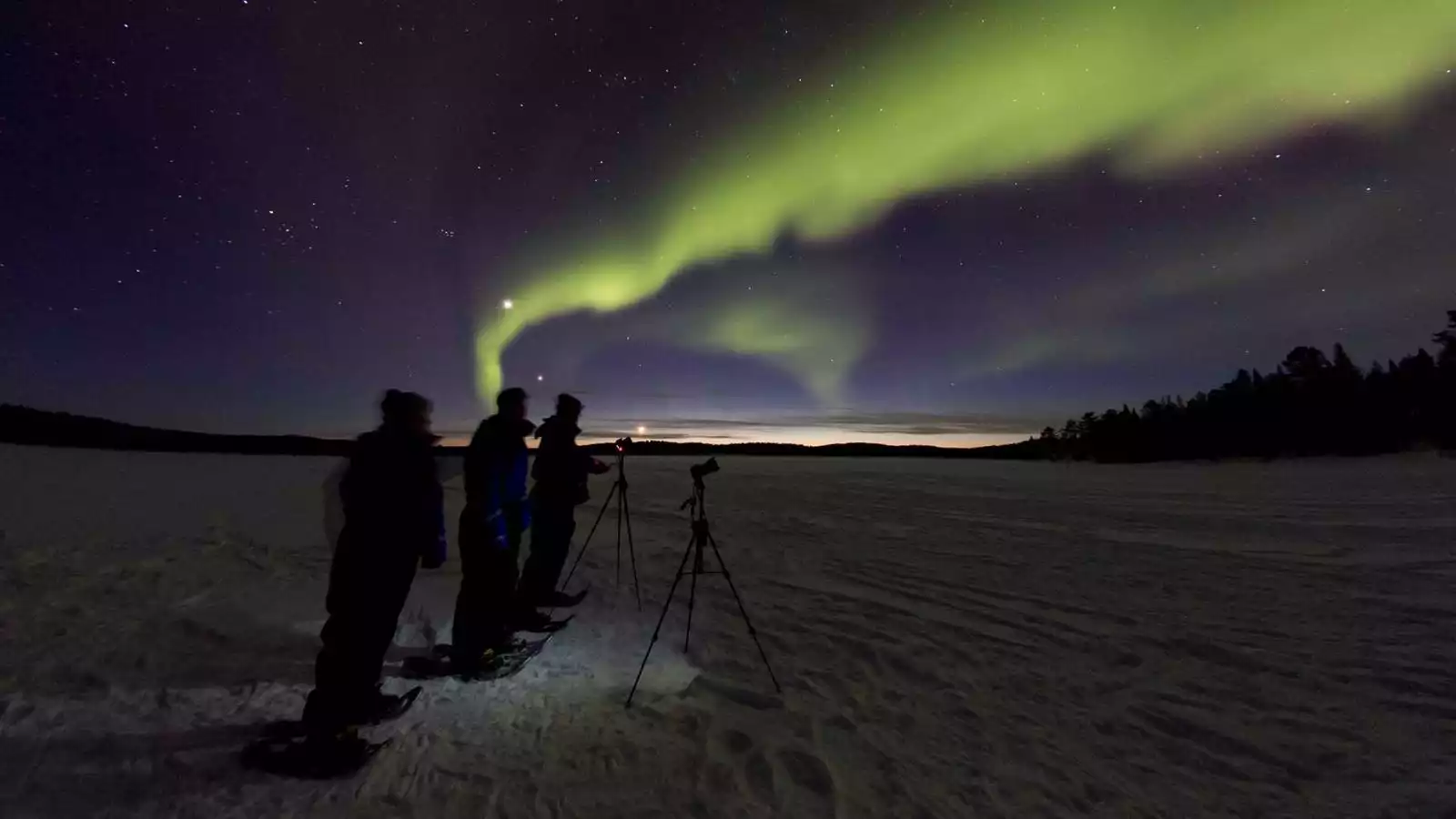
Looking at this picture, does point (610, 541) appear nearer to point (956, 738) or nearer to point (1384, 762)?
point (956, 738)

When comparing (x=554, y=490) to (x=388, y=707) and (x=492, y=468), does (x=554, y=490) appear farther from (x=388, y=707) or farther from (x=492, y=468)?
(x=388, y=707)

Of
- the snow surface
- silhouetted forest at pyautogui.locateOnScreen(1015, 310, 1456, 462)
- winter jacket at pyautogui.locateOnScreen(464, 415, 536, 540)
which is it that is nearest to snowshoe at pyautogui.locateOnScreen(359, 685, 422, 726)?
the snow surface

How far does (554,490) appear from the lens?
7.60m

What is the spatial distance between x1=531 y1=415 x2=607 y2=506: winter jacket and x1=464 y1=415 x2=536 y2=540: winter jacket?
1571mm

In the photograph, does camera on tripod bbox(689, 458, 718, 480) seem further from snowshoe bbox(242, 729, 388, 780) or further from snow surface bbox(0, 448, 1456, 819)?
snowshoe bbox(242, 729, 388, 780)

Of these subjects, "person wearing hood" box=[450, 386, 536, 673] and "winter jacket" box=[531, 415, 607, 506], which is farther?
"winter jacket" box=[531, 415, 607, 506]

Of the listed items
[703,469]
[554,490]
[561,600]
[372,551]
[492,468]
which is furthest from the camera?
[561,600]

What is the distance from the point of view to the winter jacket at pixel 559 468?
7586mm

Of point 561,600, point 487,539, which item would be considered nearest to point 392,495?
point 487,539

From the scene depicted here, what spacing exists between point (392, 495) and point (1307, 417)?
59.2m

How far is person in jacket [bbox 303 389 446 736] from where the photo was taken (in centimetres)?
414

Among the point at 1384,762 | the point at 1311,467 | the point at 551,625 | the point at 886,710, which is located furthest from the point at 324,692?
the point at 1311,467

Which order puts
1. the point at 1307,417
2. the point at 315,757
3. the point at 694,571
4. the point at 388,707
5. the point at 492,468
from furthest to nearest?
the point at 1307,417 → the point at 694,571 → the point at 492,468 → the point at 388,707 → the point at 315,757

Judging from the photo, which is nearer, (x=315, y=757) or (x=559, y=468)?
(x=315, y=757)
